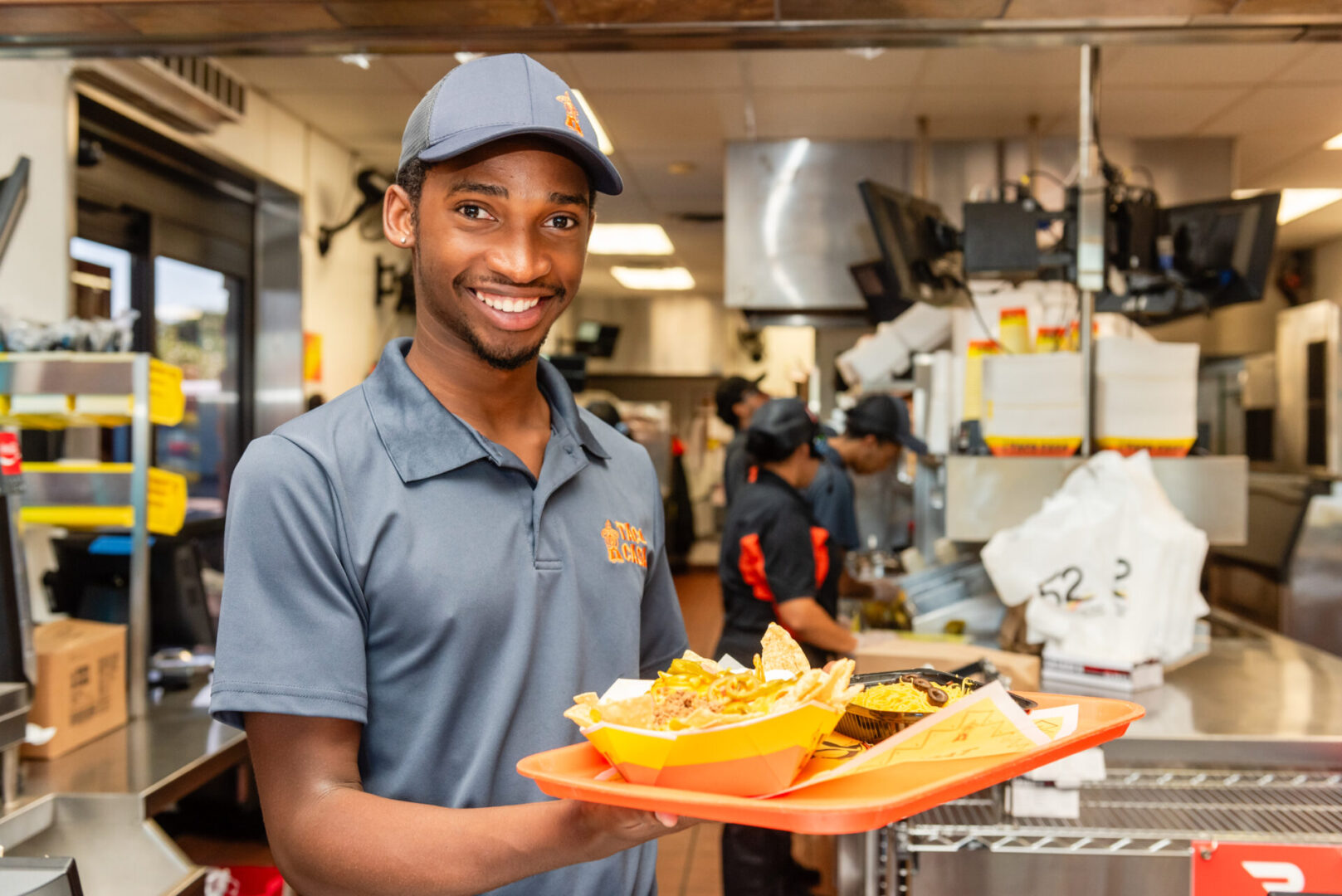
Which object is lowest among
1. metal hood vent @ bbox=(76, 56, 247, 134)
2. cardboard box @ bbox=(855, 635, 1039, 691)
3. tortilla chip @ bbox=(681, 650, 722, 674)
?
cardboard box @ bbox=(855, 635, 1039, 691)

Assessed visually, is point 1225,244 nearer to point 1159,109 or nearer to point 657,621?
point 1159,109

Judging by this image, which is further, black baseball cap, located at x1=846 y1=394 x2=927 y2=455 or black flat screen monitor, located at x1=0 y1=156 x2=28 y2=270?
black baseball cap, located at x1=846 y1=394 x2=927 y2=455

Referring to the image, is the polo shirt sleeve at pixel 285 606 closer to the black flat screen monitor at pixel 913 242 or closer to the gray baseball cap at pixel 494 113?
the gray baseball cap at pixel 494 113

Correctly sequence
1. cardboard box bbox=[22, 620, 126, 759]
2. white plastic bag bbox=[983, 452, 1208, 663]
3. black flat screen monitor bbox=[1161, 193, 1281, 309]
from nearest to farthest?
cardboard box bbox=[22, 620, 126, 759] → white plastic bag bbox=[983, 452, 1208, 663] → black flat screen monitor bbox=[1161, 193, 1281, 309]

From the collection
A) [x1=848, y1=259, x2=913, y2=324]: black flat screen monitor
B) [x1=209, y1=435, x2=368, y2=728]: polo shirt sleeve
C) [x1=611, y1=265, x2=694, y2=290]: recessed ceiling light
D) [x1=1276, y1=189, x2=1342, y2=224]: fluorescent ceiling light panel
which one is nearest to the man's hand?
[x1=209, y1=435, x2=368, y2=728]: polo shirt sleeve

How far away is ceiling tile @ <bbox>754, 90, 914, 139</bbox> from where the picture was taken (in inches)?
188

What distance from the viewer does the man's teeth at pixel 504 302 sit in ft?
3.30

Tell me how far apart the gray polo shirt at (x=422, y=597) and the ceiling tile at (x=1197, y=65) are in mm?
3992

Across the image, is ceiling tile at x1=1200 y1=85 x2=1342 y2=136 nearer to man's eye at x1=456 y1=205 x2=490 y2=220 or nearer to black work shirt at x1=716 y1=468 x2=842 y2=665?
black work shirt at x1=716 y1=468 x2=842 y2=665

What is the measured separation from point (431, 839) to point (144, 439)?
188cm

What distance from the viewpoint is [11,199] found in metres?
2.21

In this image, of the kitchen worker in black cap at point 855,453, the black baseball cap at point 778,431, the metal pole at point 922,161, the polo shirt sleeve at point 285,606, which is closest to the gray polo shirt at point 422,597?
the polo shirt sleeve at point 285,606

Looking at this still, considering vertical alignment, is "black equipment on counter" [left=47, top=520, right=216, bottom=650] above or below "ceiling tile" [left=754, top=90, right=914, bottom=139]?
below

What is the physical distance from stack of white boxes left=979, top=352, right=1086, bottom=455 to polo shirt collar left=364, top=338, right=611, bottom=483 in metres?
2.07
